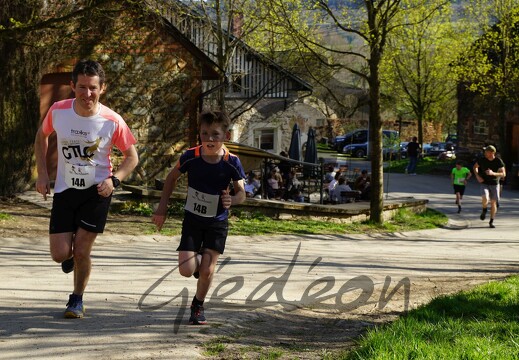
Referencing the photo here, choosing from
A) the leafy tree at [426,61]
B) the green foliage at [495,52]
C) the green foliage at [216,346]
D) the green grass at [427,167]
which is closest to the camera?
the green foliage at [216,346]

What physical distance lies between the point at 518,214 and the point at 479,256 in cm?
1149

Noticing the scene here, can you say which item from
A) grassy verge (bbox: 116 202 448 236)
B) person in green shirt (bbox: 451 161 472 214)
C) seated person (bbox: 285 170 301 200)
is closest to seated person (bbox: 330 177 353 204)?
seated person (bbox: 285 170 301 200)

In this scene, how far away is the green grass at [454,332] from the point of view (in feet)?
19.2

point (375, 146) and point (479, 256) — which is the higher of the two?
point (375, 146)

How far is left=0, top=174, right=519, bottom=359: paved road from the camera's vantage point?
20.3ft

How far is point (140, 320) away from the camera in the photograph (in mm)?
6926

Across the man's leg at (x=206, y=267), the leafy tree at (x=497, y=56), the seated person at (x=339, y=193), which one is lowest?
the seated person at (x=339, y=193)

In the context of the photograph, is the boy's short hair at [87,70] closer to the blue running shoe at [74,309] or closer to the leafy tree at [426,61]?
the blue running shoe at [74,309]

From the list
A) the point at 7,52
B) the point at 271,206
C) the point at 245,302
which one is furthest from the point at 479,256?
the point at 7,52

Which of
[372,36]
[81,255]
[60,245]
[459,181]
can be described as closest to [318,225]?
[372,36]

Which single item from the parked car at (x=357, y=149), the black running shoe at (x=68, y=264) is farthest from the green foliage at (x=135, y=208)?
the parked car at (x=357, y=149)

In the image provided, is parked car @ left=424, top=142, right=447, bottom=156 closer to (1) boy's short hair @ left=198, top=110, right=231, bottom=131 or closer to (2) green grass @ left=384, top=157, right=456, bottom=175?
(2) green grass @ left=384, top=157, right=456, bottom=175

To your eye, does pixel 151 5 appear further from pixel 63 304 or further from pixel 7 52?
pixel 63 304

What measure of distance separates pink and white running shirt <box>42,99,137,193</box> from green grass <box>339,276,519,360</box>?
7.83ft
